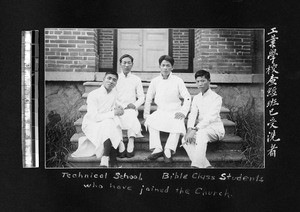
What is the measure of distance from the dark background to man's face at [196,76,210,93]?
52cm

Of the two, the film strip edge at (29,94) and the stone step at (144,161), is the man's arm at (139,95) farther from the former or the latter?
the film strip edge at (29,94)

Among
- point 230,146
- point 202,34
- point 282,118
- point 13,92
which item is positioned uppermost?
point 202,34

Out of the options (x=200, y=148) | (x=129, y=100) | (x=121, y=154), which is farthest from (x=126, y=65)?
(x=200, y=148)

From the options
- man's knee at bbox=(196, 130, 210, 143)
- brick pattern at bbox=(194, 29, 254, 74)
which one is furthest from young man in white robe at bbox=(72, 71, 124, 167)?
brick pattern at bbox=(194, 29, 254, 74)

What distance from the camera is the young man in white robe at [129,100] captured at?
12.1 feet

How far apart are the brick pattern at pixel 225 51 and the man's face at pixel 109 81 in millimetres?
803

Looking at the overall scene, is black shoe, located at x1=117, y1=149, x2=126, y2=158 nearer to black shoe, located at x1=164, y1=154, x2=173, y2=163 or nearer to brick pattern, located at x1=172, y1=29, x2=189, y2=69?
black shoe, located at x1=164, y1=154, x2=173, y2=163

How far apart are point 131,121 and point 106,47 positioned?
30.2 inches

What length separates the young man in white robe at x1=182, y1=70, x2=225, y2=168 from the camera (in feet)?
12.1

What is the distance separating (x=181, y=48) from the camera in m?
3.72
